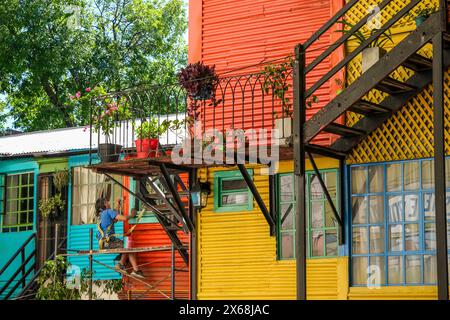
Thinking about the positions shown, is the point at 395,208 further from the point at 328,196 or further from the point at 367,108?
the point at 367,108

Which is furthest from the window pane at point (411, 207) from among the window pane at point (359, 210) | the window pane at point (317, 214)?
the window pane at point (317, 214)

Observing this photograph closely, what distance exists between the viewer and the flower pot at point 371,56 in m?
14.1

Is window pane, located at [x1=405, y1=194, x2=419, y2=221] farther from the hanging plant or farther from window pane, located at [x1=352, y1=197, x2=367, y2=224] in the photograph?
the hanging plant

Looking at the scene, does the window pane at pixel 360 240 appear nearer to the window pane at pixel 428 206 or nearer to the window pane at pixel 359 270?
the window pane at pixel 359 270

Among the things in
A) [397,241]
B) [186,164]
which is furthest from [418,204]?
[186,164]

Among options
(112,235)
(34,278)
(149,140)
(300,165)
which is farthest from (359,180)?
(34,278)

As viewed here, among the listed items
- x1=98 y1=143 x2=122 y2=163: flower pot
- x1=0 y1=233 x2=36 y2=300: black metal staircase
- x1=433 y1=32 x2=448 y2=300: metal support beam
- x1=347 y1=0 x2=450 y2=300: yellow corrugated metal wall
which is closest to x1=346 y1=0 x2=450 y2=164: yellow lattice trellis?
x1=347 y1=0 x2=450 y2=300: yellow corrugated metal wall

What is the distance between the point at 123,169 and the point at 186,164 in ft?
3.91

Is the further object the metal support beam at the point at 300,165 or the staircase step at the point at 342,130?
the staircase step at the point at 342,130

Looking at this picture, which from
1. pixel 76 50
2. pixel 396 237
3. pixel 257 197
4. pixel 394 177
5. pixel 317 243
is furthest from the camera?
pixel 76 50

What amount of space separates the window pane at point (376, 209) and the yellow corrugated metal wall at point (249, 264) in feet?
2.45

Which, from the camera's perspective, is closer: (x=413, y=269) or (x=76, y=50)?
(x=413, y=269)

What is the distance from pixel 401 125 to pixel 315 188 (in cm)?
178

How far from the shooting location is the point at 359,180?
15016 mm
